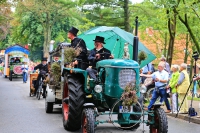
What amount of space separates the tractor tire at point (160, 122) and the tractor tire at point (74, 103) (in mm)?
1820

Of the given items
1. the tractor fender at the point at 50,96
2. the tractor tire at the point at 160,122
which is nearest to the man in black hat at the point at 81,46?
the tractor tire at the point at 160,122

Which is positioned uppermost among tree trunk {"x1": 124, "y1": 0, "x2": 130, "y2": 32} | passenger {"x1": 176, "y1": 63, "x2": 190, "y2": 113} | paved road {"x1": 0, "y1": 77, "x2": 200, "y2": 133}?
tree trunk {"x1": 124, "y1": 0, "x2": 130, "y2": 32}

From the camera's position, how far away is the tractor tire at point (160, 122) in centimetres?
913

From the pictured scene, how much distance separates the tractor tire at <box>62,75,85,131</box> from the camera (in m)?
10.5

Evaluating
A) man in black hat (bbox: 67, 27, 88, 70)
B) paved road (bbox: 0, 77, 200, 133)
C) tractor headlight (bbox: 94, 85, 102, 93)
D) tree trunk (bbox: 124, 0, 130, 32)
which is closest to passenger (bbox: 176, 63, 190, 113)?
paved road (bbox: 0, 77, 200, 133)

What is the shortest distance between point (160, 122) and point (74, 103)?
7.33ft

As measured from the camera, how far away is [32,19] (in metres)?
66.2

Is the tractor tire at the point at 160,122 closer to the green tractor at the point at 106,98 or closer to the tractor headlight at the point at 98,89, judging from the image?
the green tractor at the point at 106,98

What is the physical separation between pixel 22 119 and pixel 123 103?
4853 millimetres

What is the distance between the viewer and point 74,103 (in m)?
10.5

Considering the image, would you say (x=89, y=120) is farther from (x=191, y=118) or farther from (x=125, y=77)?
(x=191, y=118)

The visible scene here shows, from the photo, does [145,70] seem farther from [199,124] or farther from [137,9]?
[137,9]

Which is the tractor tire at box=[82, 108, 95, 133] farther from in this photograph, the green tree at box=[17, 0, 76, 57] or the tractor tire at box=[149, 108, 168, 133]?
the green tree at box=[17, 0, 76, 57]

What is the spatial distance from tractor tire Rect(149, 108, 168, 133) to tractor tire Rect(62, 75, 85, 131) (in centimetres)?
182
